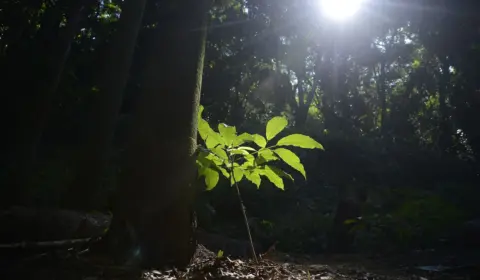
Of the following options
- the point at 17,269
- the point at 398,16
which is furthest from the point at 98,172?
the point at 398,16

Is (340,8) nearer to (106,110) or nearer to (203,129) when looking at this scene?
(106,110)

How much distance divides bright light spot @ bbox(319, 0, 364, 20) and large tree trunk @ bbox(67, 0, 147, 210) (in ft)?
44.9

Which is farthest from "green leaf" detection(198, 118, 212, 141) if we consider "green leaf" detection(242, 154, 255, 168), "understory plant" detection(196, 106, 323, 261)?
"green leaf" detection(242, 154, 255, 168)

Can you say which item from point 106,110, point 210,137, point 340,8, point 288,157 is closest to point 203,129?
point 210,137

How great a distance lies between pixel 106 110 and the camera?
9.00 metres

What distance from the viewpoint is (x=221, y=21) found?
18.4m

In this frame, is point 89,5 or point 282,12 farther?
point 282,12

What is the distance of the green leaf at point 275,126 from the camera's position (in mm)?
2414

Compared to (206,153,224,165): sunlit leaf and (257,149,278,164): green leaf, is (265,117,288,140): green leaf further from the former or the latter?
(206,153,224,165): sunlit leaf

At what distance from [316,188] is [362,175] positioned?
5.58 ft

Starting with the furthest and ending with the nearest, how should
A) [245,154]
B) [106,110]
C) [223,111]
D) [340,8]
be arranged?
1. [340,8]
2. [223,111]
3. [106,110]
4. [245,154]

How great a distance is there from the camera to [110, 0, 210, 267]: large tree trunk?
2.65 metres

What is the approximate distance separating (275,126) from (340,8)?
2127 cm

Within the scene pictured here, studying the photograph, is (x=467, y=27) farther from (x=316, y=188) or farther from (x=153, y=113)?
(x=153, y=113)
